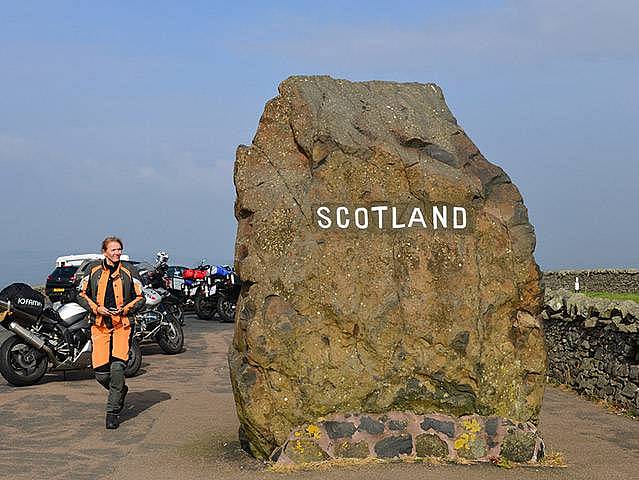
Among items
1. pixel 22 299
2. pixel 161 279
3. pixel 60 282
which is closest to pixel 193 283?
pixel 161 279

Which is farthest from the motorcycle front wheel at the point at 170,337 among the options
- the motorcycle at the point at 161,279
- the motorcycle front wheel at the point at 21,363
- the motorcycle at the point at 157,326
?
the motorcycle front wheel at the point at 21,363

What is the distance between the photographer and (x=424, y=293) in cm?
651

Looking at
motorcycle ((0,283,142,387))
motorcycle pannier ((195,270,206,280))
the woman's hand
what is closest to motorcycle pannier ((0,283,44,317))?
motorcycle ((0,283,142,387))

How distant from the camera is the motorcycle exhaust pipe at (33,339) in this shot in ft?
34.6

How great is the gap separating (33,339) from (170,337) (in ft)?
13.0

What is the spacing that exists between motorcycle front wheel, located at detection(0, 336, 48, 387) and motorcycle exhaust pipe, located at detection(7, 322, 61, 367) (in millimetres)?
135

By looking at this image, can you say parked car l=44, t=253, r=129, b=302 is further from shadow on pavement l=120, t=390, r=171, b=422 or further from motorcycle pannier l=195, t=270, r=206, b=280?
shadow on pavement l=120, t=390, r=171, b=422

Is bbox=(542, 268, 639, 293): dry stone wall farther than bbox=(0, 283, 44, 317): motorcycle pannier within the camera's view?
Yes

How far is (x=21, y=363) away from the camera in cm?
1072

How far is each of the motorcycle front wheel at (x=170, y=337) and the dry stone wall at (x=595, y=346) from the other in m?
6.59

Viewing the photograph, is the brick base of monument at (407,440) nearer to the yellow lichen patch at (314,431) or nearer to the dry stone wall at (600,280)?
the yellow lichen patch at (314,431)

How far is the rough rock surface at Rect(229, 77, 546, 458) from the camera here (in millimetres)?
6391

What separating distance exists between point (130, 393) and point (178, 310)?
7.42m

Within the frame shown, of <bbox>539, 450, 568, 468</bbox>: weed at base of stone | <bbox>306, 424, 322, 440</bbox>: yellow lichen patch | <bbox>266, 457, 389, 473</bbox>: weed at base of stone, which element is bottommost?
<bbox>539, 450, 568, 468</bbox>: weed at base of stone
